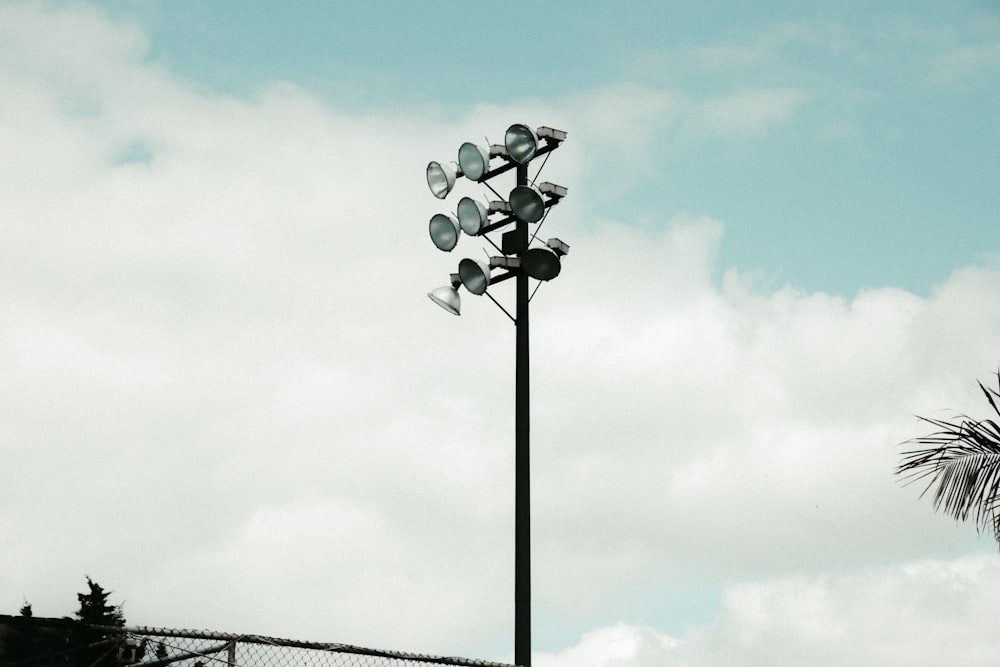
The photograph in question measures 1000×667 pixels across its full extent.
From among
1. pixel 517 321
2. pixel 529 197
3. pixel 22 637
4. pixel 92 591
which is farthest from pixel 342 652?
pixel 92 591

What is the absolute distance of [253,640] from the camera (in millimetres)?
8391

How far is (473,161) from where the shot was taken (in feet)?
42.1

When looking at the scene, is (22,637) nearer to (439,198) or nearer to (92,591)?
(439,198)

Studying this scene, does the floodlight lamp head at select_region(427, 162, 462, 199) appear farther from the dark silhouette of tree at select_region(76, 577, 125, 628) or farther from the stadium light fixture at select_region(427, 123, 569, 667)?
the dark silhouette of tree at select_region(76, 577, 125, 628)

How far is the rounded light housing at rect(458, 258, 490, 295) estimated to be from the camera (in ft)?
40.7

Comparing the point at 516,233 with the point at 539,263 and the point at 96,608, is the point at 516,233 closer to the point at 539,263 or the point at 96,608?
the point at 539,263

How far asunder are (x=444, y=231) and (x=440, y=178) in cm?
64

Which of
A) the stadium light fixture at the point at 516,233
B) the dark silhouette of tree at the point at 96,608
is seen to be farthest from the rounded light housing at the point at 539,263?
the dark silhouette of tree at the point at 96,608

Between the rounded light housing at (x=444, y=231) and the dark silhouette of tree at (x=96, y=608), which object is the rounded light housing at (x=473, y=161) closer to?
the rounded light housing at (x=444, y=231)

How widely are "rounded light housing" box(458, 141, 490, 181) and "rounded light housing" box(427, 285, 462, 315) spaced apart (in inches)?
49.4

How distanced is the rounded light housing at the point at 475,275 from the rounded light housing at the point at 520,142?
1135 mm

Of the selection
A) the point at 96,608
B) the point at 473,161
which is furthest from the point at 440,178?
the point at 96,608

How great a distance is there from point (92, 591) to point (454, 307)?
947 cm

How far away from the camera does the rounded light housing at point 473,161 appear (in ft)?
41.9
